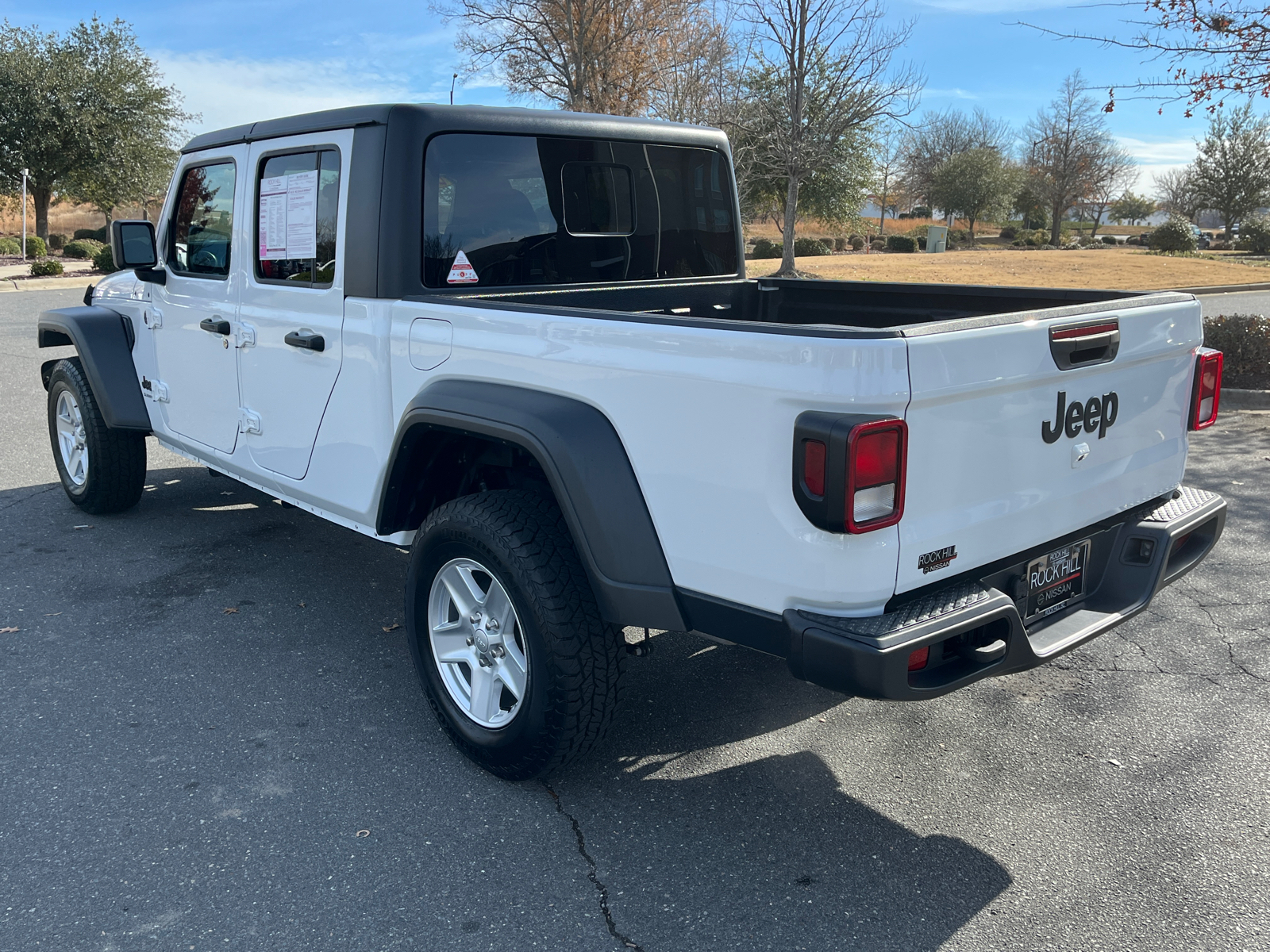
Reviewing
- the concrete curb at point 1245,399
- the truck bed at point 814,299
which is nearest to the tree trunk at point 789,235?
the concrete curb at point 1245,399

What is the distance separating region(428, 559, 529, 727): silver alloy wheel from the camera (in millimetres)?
3191

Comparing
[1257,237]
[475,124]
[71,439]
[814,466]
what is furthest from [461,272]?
[1257,237]

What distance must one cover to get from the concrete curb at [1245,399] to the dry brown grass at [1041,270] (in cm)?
1200

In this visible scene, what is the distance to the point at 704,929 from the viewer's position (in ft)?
8.29

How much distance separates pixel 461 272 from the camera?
3.68 meters

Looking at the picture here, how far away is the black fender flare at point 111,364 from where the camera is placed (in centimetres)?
527

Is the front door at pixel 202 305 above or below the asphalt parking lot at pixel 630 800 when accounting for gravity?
above

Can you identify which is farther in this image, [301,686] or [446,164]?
[301,686]

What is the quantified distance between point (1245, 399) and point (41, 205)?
39717 millimetres

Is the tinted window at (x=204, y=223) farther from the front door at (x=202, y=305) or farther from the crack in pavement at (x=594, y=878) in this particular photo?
the crack in pavement at (x=594, y=878)

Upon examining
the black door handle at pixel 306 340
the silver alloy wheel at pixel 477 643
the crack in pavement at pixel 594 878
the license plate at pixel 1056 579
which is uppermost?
the black door handle at pixel 306 340

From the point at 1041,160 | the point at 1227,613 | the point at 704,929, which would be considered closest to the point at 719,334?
the point at 704,929

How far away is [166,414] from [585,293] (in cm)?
241

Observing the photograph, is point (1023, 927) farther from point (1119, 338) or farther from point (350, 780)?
point (350, 780)
